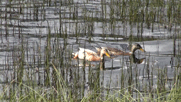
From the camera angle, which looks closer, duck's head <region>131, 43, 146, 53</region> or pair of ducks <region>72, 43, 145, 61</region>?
pair of ducks <region>72, 43, 145, 61</region>

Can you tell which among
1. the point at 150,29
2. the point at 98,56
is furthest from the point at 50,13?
the point at 98,56

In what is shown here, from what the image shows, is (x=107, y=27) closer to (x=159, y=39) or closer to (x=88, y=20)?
(x=88, y=20)

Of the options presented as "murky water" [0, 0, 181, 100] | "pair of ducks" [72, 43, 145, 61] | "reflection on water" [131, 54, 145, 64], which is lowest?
"reflection on water" [131, 54, 145, 64]

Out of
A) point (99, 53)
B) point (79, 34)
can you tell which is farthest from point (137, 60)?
point (79, 34)

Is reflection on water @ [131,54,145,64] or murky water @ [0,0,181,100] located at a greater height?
murky water @ [0,0,181,100]

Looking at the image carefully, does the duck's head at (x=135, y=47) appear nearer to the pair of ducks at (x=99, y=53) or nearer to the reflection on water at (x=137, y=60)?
the pair of ducks at (x=99, y=53)

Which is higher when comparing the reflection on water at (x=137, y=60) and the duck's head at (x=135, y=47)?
the duck's head at (x=135, y=47)

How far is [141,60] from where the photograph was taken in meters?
9.72

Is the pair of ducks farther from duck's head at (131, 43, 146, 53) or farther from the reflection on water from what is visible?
the reflection on water

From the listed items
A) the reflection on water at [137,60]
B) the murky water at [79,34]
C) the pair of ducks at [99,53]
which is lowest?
the reflection on water at [137,60]

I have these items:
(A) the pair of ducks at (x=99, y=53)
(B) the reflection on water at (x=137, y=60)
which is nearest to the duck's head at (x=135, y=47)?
(A) the pair of ducks at (x=99, y=53)

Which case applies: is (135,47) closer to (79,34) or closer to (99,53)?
(99,53)

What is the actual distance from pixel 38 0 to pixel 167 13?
16.2 ft

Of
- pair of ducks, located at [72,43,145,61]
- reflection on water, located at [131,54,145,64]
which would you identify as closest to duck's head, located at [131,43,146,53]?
pair of ducks, located at [72,43,145,61]
